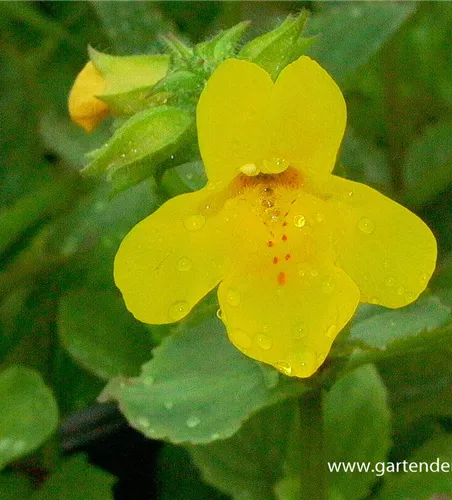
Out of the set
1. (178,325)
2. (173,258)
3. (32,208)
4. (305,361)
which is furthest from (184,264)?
(32,208)

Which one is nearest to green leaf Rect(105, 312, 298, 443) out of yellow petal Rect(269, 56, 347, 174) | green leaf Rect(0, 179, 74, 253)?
yellow petal Rect(269, 56, 347, 174)

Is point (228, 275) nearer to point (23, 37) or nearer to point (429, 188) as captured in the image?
point (429, 188)

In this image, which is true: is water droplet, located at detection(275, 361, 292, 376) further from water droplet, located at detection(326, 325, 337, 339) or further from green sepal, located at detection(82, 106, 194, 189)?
green sepal, located at detection(82, 106, 194, 189)

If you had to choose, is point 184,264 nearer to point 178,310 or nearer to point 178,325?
point 178,310

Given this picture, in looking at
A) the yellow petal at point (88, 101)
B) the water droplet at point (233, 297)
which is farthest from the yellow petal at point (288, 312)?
the yellow petal at point (88, 101)

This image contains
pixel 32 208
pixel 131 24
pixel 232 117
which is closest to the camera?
pixel 232 117

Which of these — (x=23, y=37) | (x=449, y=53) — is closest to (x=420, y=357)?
(x=449, y=53)
